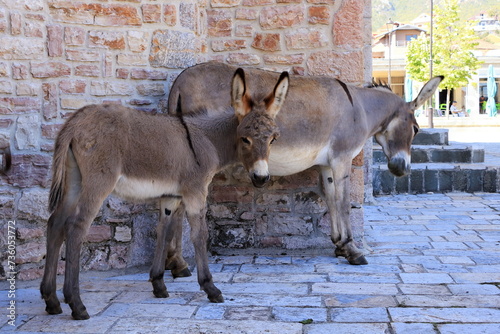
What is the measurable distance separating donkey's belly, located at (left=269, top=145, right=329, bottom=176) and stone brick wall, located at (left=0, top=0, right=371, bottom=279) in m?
0.54

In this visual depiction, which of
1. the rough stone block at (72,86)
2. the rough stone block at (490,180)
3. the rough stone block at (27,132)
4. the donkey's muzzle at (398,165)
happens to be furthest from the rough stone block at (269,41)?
the rough stone block at (490,180)

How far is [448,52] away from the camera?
1548 inches

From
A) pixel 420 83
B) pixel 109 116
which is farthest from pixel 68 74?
pixel 420 83

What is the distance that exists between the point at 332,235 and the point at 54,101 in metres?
2.87

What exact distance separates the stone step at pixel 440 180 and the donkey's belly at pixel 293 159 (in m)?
4.65

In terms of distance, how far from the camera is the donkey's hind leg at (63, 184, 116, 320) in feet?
13.6

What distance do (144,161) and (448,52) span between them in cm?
3801

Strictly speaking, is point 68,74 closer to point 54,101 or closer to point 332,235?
point 54,101

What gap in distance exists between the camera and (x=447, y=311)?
14.1 feet

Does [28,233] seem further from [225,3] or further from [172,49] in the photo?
[225,3]

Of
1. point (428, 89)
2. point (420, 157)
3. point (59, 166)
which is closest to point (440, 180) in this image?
point (420, 157)

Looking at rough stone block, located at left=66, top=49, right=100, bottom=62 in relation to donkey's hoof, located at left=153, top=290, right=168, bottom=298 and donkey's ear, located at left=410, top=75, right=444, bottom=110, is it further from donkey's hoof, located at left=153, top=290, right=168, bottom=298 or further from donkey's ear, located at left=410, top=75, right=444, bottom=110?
donkey's ear, located at left=410, top=75, right=444, bottom=110

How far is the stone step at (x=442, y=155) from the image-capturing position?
11.3m

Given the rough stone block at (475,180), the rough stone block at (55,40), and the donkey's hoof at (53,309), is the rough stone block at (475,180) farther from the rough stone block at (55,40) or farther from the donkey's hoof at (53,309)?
the donkey's hoof at (53,309)
